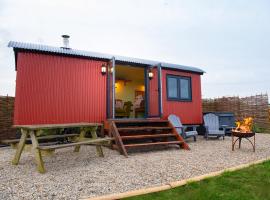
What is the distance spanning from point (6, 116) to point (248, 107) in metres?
11.1

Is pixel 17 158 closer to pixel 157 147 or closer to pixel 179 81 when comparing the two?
pixel 157 147

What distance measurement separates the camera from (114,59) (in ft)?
23.1

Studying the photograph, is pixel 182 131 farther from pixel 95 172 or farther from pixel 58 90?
pixel 95 172

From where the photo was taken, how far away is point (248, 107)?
38.7 feet

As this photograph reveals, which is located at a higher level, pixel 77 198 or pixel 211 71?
pixel 211 71

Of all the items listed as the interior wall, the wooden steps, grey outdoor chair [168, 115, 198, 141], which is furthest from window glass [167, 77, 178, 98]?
the interior wall

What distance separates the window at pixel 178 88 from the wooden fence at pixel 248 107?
3.93 m

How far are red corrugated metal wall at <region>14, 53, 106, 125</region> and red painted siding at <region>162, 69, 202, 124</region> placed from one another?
2.41 meters

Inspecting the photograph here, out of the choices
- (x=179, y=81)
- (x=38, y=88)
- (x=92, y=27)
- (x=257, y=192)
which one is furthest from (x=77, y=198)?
(x=92, y=27)

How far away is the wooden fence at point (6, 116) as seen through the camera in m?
7.92

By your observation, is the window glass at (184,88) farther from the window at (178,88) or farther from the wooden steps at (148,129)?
the wooden steps at (148,129)

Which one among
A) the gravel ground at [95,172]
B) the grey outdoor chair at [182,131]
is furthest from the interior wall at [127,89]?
the gravel ground at [95,172]

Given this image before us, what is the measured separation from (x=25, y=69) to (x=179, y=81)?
220 inches

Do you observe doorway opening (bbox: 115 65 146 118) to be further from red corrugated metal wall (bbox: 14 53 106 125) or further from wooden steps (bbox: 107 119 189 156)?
wooden steps (bbox: 107 119 189 156)
